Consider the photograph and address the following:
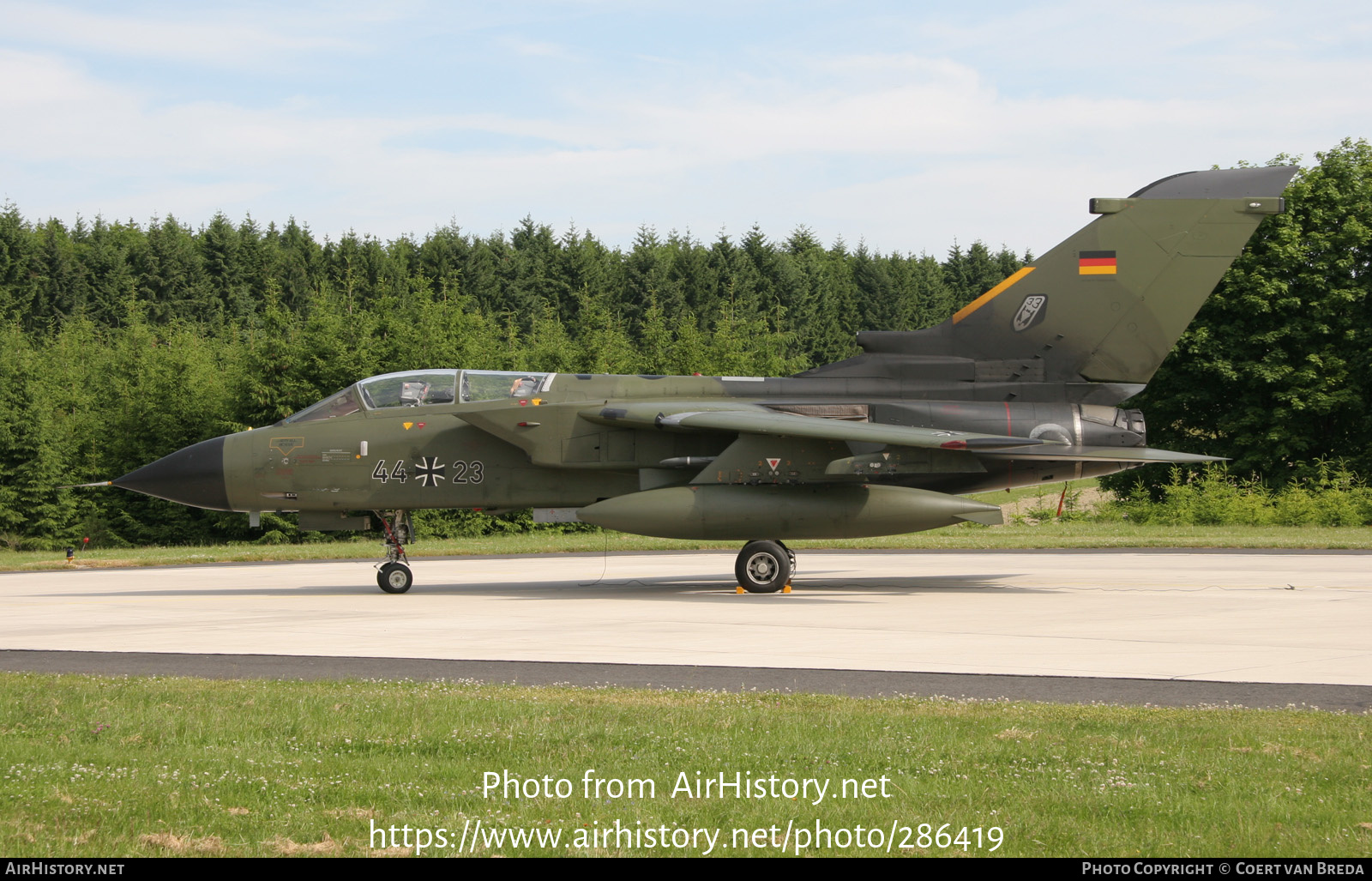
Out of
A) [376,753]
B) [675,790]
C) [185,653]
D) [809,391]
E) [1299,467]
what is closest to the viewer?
[675,790]

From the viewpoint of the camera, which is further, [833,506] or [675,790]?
[833,506]

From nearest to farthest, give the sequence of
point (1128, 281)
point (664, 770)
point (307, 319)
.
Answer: point (664, 770), point (1128, 281), point (307, 319)

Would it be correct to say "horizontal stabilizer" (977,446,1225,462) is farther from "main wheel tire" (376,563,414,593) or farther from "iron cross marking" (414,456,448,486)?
"main wheel tire" (376,563,414,593)

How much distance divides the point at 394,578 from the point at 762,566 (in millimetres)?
5208

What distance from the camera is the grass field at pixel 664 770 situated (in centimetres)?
464

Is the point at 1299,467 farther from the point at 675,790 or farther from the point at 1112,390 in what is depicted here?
the point at 675,790

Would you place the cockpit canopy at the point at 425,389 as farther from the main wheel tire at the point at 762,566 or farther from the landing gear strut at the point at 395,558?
the main wheel tire at the point at 762,566

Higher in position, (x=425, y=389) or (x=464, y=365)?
(x=464, y=365)

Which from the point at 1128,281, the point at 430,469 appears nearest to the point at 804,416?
the point at 1128,281

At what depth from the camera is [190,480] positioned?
52.5 feet

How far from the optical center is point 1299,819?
15.4ft

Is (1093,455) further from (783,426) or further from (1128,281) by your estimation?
(783,426)
